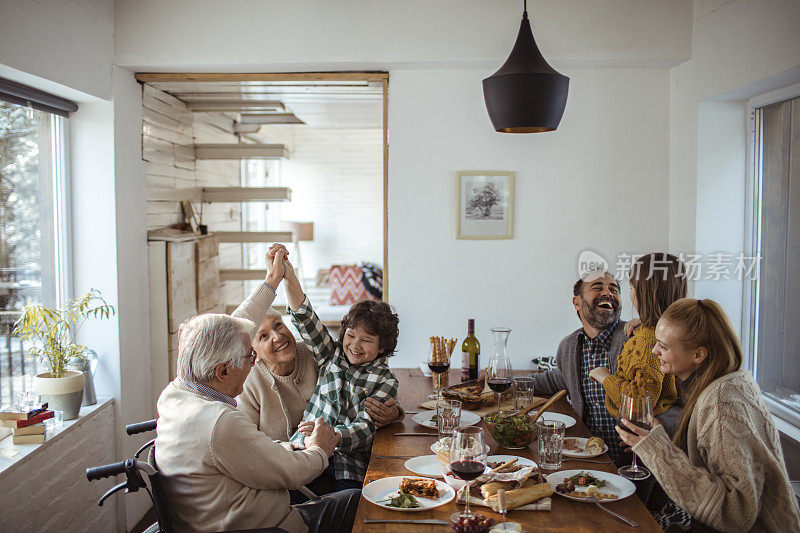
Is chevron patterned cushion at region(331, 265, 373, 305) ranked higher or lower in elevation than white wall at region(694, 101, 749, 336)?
lower

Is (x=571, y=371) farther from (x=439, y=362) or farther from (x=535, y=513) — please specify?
(x=535, y=513)

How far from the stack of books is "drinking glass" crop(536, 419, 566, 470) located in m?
2.10

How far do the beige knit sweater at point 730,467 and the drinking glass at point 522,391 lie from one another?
2.37ft

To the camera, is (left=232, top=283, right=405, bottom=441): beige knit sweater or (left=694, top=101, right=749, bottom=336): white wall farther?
(left=694, top=101, right=749, bottom=336): white wall

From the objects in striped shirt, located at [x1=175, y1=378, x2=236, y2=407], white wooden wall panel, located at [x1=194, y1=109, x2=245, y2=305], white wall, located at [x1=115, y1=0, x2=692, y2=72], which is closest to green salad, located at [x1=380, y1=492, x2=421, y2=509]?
striped shirt, located at [x1=175, y1=378, x2=236, y2=407]

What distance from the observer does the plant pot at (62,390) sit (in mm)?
3158

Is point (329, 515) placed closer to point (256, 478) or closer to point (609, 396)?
point (256, 478)

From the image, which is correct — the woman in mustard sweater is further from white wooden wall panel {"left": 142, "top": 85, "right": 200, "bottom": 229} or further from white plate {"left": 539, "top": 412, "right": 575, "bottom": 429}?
white wooden wall panel {"left": 142, "top": 85, "right": 200, "bottom": 229}

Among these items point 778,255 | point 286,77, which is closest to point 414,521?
point 778,255

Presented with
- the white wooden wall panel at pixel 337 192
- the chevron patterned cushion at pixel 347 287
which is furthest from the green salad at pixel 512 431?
the white wooden wall panel at pixel 337 192

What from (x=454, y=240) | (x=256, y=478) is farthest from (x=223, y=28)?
(x=256, y=478)

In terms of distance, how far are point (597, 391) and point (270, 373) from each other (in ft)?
4.52

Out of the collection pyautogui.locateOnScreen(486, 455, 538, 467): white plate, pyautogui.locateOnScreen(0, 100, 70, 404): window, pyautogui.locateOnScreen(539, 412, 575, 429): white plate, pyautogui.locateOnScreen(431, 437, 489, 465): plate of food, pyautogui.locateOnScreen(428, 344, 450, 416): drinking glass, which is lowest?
pyautogui.locateOnScreen(486, 455, 538, 467): white plate

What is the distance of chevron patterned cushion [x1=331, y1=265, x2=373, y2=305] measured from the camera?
801 cm
